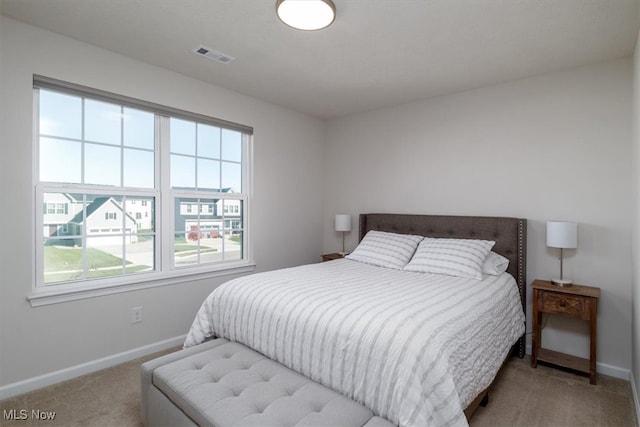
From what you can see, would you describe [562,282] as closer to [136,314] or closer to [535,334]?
[535,334]

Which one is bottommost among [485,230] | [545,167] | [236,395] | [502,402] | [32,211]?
[502,402]

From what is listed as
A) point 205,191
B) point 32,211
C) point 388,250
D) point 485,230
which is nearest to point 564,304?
point 485,230

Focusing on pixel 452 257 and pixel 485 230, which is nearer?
pixel 452 257

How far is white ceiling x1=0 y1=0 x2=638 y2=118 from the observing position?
195 cm

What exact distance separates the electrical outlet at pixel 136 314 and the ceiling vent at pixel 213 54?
6.88ft

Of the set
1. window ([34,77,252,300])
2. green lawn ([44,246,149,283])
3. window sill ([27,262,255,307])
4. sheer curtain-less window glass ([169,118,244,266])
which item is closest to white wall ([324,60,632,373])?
sheer curtain-less window glass ([169,118,244,266])

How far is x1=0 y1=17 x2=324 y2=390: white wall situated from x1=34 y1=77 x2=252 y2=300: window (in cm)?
9

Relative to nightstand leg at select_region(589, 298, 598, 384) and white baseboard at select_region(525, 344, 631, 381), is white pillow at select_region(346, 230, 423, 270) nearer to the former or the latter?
nightstand leg at select_region(589, 298, 598, 384)

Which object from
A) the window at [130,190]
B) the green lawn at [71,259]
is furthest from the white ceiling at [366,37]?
the green lawn at [71,259]

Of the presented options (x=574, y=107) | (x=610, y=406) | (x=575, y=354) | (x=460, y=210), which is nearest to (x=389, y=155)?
(x=460, y=210)

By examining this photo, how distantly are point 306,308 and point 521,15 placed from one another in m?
2.14

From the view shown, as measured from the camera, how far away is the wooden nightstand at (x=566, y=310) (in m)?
2.34

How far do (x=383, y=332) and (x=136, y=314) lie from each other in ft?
7.19

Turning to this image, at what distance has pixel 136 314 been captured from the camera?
8.88ft
